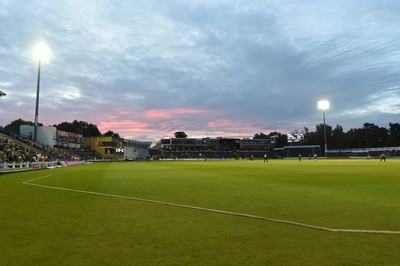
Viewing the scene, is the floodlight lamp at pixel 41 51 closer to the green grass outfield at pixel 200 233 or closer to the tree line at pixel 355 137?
the green grass outfield at pixel 200 233

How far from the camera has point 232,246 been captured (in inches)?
222

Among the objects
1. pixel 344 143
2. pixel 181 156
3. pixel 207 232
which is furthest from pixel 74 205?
pixel 344 143

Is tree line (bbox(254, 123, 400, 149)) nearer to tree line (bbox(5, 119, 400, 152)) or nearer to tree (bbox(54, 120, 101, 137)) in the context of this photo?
tree line (bbox(5, 119, 400, 152))

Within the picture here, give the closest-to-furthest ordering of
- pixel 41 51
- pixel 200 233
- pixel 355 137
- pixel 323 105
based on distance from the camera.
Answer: pixel 200 233 → pixel 41 51 → pixel 323 105 → pixel 355 137

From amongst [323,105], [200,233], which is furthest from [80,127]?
[200,233]

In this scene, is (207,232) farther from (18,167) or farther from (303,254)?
(18,167)

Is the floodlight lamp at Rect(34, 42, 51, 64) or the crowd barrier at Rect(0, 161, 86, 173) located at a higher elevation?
the floodlight lamp at Rect(34, 42, 51, 64)

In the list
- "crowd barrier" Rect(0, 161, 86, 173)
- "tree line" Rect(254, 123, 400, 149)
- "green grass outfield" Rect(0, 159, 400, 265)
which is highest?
"tree line" Rect(254, 123, 400, 149)

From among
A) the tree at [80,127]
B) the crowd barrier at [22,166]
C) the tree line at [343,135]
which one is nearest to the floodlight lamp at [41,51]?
the crowd barrier at [22,166]

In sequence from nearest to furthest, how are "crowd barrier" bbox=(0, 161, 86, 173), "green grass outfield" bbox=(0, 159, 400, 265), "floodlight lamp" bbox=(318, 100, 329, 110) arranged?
"green grass outfield" bbox=(0, 159, 400, 265)
"crowd barrier" bbox=(0, 161, 86, 173)
"floodlight lamp" bbox=(318, 100, 329, 110)

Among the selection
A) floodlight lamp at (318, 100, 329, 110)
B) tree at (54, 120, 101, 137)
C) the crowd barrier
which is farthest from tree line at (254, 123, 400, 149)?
the crowd barrier

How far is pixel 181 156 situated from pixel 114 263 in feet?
478

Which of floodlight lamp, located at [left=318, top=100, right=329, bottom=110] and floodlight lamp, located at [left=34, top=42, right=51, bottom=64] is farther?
floodlight lamp, located at [left=318, top=100, right=329, bottom=110]

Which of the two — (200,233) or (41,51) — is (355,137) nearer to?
(41,51)
